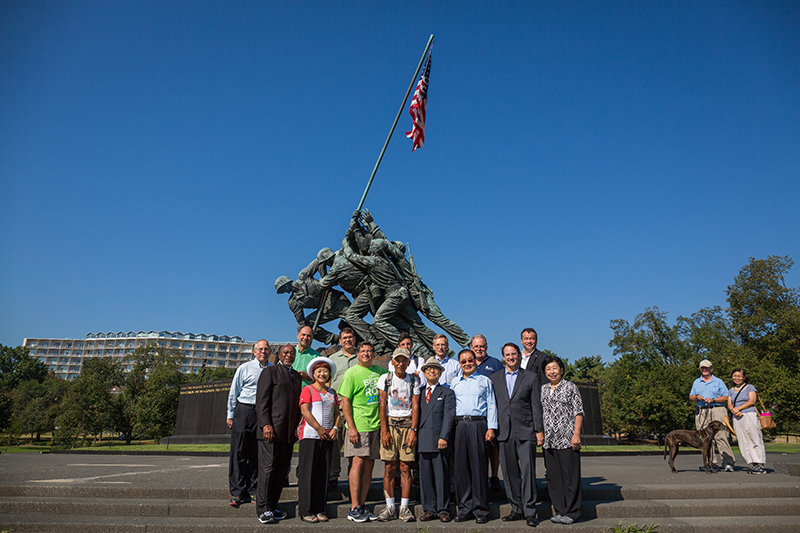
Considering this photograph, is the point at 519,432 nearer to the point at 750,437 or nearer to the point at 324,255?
the point at 750,437

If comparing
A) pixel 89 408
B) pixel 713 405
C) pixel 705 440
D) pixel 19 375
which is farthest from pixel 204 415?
pixel 19 375

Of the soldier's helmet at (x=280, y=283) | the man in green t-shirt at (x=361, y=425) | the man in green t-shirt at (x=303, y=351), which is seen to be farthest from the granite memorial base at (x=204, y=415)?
the man in green t-shirt at (x=361, y=425)

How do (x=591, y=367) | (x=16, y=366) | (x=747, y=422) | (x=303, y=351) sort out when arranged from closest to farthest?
(x=303, y=351)
(x=747, y=422)
(x=591, y=367)
(x=16, y=366)

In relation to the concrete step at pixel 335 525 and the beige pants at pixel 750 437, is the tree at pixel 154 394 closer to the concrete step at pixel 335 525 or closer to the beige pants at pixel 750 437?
the concrete step at pixel 335 525

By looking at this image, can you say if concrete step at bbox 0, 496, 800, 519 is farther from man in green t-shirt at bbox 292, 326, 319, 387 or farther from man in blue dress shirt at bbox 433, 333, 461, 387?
man in green t-shirt at bbox 292, 326, 319, 387

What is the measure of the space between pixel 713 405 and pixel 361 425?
6.54 metres

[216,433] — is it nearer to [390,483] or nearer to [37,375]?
[390,483]

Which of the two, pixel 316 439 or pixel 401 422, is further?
pixel 401 422

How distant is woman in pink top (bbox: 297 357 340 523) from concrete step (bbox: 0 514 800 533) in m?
0.19

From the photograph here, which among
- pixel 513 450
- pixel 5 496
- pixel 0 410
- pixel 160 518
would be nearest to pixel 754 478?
pixel 513 450

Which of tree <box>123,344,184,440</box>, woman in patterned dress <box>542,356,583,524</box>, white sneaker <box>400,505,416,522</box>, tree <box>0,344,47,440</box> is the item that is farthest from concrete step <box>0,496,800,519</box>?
tree <box>0,344,47,440</box>

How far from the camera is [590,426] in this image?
17234 mm

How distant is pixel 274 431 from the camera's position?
5.24m

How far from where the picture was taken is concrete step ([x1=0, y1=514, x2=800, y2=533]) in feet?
15.7
